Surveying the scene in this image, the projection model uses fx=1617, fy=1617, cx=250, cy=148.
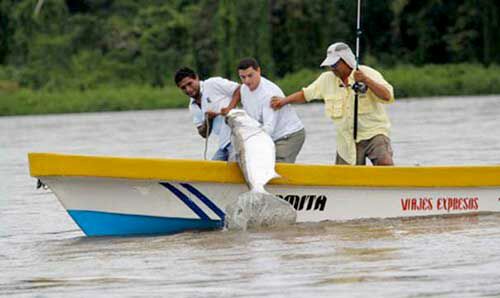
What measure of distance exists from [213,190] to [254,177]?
1.42 feet

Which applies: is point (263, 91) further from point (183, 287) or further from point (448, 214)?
point (183, 287)

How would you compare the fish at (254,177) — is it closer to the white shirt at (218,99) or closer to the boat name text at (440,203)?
the white shirt at (218,99)

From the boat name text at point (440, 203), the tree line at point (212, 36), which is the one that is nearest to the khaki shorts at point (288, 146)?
the boat name text at point (440, 203)

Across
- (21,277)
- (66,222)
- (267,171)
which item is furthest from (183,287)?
(66,222)

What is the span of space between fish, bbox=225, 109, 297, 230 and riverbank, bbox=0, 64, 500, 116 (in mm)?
33168

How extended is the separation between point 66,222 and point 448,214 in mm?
3984

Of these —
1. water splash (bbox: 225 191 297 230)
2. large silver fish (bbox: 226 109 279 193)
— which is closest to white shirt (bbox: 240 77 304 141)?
large silver fish (bbox: 226 109 279 193)

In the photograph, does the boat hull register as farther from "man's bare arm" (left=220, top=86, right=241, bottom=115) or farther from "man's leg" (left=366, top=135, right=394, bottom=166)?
"man's bare arm" (left=220, top=86, right=241, bottom=115)

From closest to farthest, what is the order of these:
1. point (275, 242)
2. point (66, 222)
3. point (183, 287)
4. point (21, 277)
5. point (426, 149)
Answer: point (183, 287) → point (21, 277) → point (275, 242) → point (66, 222) → point (426, 149)

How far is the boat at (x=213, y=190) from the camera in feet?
42.1

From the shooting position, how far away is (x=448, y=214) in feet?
44.0

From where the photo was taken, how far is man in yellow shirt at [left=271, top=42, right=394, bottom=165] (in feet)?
42.8

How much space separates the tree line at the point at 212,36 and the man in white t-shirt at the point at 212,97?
33322 mm

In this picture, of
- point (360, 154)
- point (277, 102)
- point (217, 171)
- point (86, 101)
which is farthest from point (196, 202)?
point (86, 101)
